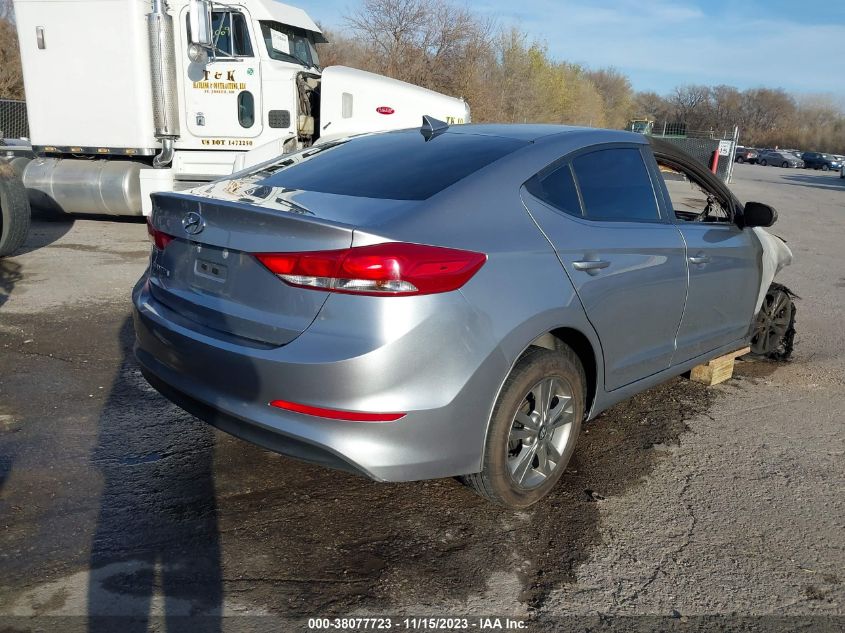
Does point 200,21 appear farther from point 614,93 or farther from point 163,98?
point 614,93

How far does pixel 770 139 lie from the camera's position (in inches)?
3912

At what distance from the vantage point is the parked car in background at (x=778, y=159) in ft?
206

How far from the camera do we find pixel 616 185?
3.66 m

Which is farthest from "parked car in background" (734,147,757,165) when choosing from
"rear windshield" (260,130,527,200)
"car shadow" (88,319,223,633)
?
"car shadow" (88,319,223,633)

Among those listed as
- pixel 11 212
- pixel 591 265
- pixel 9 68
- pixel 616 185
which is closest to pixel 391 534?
pixel 591 265

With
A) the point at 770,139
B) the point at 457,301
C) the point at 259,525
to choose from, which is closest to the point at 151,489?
the point at 259,525

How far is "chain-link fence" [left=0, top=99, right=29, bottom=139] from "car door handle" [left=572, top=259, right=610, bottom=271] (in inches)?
690

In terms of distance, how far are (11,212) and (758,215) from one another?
285 inches

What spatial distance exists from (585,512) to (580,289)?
1.04 meters

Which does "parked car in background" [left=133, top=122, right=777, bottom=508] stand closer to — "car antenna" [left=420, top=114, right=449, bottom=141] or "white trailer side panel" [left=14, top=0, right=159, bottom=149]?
"car antenna" [left=420, top=114, right=449, bottom=141]

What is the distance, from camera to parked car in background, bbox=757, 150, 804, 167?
6272cm

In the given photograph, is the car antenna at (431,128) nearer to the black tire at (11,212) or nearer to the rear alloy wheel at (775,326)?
the rear alloy wheel at (775,326)

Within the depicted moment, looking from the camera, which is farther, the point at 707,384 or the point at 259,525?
the point at 707,384

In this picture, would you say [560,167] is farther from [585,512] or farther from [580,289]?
[585,512]
